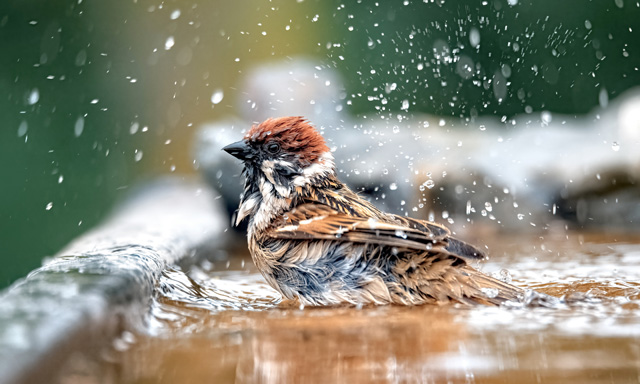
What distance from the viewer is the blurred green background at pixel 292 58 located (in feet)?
28.6

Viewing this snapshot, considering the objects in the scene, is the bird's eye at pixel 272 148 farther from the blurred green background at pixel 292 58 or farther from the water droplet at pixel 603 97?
the water droplet at pixel 603 97

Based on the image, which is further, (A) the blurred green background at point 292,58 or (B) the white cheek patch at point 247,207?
(A) the blurred green background at point 292,58

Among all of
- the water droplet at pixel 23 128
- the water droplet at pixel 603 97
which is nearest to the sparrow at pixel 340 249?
the water droplet at pixel 23 128

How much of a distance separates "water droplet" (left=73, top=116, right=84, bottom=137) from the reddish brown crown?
6.77m

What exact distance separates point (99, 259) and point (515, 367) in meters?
1.72

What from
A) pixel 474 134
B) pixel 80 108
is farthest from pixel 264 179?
pixel 80 108

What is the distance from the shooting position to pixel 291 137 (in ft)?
12.1

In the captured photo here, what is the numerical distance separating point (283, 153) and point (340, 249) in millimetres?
683

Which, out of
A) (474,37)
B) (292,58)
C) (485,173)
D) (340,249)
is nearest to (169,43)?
(292,58)

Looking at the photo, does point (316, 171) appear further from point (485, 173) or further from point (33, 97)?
point (33, 97)

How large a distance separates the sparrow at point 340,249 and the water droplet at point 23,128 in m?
6.14

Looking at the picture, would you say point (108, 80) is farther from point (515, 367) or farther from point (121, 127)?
point (515, 367)

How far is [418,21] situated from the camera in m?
9.13

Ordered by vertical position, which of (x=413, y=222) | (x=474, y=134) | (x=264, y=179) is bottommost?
(x=413, y=222)
